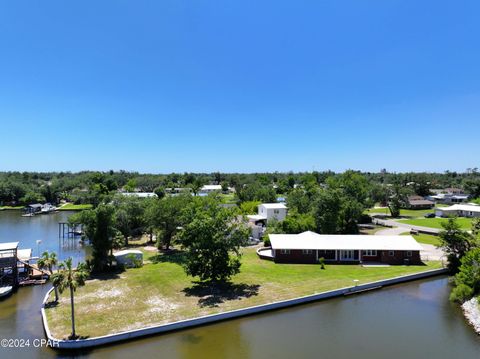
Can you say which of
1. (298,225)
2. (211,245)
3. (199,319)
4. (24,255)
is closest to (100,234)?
(24,255)

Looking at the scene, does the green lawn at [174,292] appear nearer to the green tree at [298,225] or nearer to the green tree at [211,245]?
the green tree at [211,245]

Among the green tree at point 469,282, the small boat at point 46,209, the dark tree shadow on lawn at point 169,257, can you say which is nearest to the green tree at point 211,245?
the dark tree shadow on lawn at point 169,257

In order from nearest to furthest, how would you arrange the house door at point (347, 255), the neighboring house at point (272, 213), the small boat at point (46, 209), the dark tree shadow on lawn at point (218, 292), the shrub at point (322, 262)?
the dark tree shadow on lawn at point (218, 292), the shrub at point (322, 262), the house door at point (347, 255), the neighboring house at point (272, 213), the small boat at point (46, 209)

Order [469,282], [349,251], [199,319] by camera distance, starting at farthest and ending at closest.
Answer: [349,251] → [469,282] → [199,319]

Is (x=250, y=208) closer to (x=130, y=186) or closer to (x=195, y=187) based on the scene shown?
(x=195, y=187)

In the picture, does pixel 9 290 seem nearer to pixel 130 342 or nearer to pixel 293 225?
pixel 130 342

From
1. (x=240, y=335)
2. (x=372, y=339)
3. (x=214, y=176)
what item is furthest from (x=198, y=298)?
(x=214, y=176)

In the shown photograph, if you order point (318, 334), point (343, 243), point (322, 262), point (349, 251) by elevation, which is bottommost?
point (318, 334)
